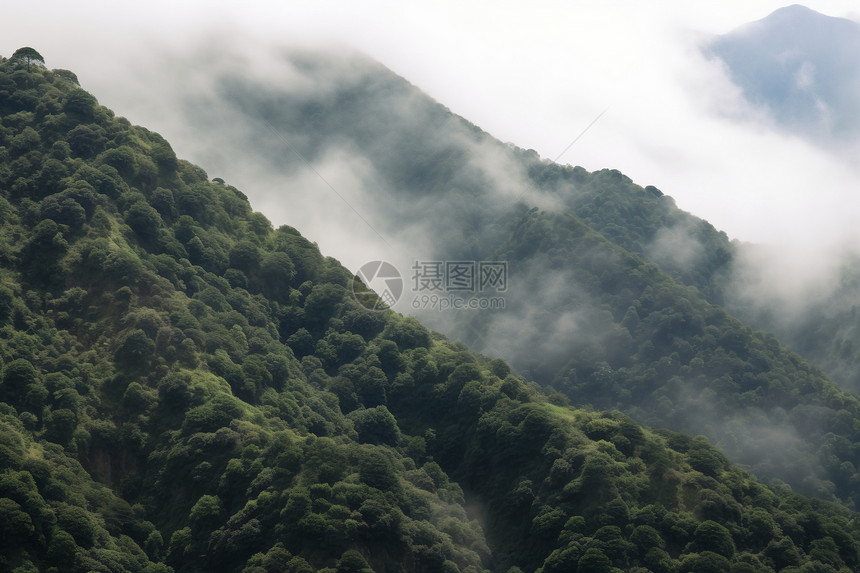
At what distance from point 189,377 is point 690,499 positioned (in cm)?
5562

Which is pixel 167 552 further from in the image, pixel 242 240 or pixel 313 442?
pixel 242 240

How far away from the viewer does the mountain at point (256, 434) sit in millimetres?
101562

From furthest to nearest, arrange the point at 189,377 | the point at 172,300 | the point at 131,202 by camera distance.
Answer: the point at 131,202, the point at 172,300, the point at 189,377

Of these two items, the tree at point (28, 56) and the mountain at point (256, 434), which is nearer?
the mountain at point (256, 434)

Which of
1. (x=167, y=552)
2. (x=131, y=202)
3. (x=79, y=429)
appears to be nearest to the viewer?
(x=167, y=552)

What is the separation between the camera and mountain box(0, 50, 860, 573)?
101562 millimetres

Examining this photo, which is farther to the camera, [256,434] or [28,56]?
→ [28,56]

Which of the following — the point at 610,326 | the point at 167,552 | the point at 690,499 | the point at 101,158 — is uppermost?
the point at 610,326

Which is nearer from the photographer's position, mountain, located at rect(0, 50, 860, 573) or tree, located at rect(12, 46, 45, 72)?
mountain, located at rect(0, 50, 860, 573)

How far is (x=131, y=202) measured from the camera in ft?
468

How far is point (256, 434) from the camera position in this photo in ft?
366

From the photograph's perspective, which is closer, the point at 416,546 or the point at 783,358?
the point at 416,546

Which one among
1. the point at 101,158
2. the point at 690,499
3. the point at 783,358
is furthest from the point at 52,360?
the point at 783,358

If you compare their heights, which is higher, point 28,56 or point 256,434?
point 28,56
